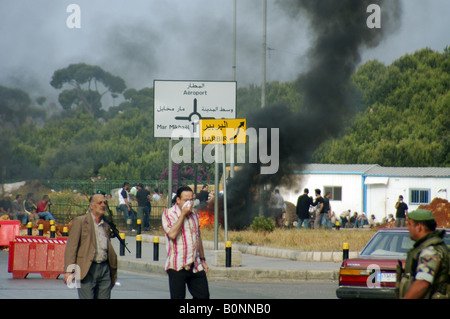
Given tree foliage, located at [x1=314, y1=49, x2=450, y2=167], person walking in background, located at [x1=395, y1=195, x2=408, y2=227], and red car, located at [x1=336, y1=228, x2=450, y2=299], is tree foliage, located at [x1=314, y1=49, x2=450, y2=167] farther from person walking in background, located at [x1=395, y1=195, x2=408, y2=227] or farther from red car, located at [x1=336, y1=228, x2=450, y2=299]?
red car, located at [x1=336, y1=228, x2=450, y2=299]

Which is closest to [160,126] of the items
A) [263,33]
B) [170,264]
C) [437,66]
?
[263,33]

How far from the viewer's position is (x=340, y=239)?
21.1 m

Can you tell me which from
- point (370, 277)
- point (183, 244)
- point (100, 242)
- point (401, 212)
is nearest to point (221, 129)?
point (370, 277)

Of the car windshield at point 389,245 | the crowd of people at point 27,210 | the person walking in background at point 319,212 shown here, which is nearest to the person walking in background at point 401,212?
the person walking in background at point 319,212

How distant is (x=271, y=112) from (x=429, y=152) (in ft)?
92.8

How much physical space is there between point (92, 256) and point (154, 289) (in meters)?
5.36

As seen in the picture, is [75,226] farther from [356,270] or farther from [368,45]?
[368,45]

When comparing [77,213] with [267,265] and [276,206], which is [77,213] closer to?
[276,206]

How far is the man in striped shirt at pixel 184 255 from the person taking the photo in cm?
801

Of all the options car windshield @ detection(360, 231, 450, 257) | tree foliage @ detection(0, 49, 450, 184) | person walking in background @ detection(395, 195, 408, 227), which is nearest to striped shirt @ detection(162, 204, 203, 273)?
car windshield @ detection(360, 231, 450, 257)

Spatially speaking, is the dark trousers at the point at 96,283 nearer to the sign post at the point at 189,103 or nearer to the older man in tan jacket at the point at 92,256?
the older man in tan jacket at the point at 92,256

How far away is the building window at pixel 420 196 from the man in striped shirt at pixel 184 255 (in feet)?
112

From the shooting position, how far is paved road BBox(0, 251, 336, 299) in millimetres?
11844

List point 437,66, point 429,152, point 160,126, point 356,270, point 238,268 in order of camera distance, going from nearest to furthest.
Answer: point 356,270, point 238,268, point 160,126, point 429,152, point 437,66
